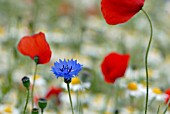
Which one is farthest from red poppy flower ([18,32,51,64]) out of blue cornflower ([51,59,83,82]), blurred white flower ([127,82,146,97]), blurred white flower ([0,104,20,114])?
blurred white flower ([127,82,146,97])

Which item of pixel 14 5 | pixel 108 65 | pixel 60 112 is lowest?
pixel 60 112

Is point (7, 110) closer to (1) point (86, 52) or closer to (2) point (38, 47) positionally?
(2) point (38, 47)

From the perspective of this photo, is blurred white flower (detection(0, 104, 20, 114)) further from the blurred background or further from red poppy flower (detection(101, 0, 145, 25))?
red poppy flower (detection(101, 0, 145, 25))

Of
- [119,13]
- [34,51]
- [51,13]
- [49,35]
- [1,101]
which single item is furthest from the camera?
[51,13]

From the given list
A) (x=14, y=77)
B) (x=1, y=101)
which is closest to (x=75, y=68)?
(x=1, y=101)

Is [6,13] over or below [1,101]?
over

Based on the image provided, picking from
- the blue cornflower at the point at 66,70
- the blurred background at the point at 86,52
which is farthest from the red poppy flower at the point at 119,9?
the blurred background at the point at 86,52

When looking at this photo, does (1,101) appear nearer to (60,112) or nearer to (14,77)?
(60,112)
